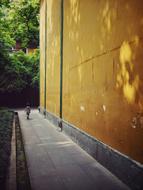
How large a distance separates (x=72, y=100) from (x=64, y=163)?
4.24 meters

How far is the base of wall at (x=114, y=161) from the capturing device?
6147 millimetres

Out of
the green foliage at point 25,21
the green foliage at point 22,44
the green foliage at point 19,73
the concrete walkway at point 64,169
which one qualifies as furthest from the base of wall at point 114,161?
the green foliage at point 25,21

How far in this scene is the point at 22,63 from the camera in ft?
120

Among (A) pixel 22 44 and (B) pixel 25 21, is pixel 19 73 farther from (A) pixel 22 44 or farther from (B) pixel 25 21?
(B) pixel 25 21

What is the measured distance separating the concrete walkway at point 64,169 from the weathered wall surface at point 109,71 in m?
0.73

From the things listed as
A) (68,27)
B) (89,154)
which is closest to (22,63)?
(68,27)

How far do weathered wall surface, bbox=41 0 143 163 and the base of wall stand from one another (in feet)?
0.52

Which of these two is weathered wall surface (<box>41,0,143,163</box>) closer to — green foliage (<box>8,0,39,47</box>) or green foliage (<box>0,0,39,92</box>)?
green foliage (<box>0,0,39,92</box>)

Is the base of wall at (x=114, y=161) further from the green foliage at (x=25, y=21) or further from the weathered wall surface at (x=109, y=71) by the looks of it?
the green foliage at (x=25, y=21)

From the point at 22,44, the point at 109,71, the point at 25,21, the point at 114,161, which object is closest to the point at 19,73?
the point at 22,44

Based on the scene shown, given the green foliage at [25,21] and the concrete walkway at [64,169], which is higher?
the green foliage at [25,21]

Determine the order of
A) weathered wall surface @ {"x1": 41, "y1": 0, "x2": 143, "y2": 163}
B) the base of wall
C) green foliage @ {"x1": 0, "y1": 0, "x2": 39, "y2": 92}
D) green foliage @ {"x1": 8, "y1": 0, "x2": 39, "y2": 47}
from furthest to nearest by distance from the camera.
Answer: green foliage @ {"x1": 8, "y1": 0, "x2": 39, "y2": 47} → green foliage @ {"x1": 0, "y1": 0, "x2": 39, "y2": 92} → weathered wall surface @ {"x1": 41, "y1": 0, "x2": 143, "y2": 163} → the base of wall

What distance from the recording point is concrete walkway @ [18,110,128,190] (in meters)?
6.78

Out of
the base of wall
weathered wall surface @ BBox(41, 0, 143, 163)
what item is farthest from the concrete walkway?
weathered wall surface @ BBox(41, 0, 143, 163)
